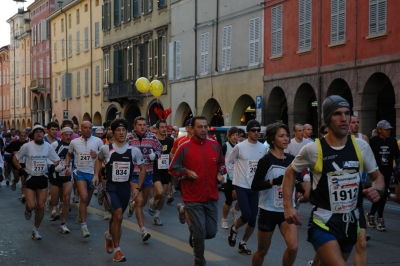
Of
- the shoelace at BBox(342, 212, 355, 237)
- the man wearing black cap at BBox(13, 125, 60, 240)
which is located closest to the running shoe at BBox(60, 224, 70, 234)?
the man wearing black cap at BBox(13, 125, 60, 240)

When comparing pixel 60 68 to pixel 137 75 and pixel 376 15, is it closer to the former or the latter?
pixel 137 75

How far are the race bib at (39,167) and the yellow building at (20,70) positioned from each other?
63674 millimetres

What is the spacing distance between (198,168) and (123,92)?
38.0 metres

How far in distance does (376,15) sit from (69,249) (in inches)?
642

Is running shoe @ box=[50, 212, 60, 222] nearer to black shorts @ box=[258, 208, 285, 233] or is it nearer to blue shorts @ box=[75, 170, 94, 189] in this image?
blue shorts @ box=[75, 170, 94, 189]

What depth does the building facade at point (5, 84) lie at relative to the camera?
85562 millimetres

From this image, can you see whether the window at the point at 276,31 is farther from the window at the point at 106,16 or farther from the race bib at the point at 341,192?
Result: the race bib at the point at 341,192

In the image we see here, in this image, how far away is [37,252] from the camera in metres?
10.8

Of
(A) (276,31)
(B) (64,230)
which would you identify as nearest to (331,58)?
(A) (276,31)

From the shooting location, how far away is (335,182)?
5.95m

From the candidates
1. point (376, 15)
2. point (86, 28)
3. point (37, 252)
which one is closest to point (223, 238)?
point (37, 252)

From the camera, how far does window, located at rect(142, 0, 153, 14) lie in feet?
144

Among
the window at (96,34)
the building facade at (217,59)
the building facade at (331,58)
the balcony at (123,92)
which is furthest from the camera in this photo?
the window at (96,34)

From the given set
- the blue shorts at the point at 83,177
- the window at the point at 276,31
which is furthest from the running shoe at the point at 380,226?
the window at the point at 276,31
